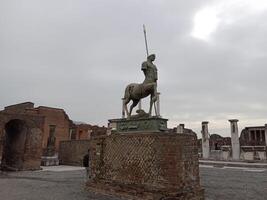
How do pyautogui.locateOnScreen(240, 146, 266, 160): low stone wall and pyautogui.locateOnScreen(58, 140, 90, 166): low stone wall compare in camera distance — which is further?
pyautogui.locateOnScreen(240, 146, 266, 160): low stone wall

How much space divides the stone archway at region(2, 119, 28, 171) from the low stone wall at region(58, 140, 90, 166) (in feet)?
18.9

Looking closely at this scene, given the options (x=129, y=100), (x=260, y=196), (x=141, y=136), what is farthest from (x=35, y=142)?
(x=260, y=196)

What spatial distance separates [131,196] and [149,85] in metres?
3.47

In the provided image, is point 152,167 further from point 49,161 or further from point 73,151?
point 73,151

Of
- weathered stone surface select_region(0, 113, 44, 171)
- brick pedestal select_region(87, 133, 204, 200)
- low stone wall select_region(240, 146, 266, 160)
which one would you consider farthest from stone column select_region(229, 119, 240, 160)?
brick pedestal select_region(87, 133, 204, 200)

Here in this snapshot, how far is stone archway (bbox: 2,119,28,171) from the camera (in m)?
18.9

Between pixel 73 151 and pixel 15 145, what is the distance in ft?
21.2

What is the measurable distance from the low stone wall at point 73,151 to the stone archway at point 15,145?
576 cm

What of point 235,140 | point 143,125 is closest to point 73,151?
point 235,140

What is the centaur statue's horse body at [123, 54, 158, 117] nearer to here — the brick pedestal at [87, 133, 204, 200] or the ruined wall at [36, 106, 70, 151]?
the brick pedestal at [87, 133, 204, 200]

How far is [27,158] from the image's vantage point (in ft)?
61.7

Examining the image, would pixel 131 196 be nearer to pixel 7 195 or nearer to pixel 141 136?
pixel 141 136

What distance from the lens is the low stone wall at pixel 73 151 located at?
23938 mm

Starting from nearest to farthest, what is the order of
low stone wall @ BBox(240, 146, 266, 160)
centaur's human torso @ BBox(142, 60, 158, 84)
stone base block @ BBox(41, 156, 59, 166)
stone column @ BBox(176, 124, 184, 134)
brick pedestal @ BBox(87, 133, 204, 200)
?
brick pedestal @ BBox(87, 133, 204, 200), centaur's human torso @ BBox(142, 60, 158, 84), stone base block @ BBox(41, 156, 59, 166), low stone wall @ BBox(240, 146, 266, 160), stone column @ BBox(176, 124, 184, 134)
